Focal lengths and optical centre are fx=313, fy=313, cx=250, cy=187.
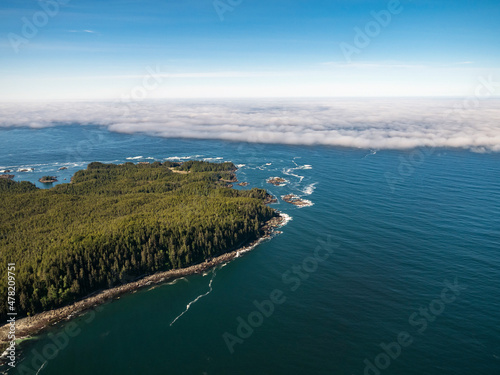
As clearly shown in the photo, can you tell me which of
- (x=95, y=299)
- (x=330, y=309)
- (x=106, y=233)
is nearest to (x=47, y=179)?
(x=106, y=233)

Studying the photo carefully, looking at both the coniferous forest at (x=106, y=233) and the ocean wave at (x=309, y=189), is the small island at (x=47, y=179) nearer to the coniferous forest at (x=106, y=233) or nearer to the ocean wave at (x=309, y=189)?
the coniferous forest at (x=106, y=233)

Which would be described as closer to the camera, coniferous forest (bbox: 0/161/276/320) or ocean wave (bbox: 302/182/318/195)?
coniferous forest (bbox: 0/161/276/320)

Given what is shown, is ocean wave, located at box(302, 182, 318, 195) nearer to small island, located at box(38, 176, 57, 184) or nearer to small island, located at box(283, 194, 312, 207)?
small island, located at box(283, 194, 312, 207)

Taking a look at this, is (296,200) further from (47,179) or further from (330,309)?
(47,179)

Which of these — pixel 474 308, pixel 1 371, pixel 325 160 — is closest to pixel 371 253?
pixel 474 308

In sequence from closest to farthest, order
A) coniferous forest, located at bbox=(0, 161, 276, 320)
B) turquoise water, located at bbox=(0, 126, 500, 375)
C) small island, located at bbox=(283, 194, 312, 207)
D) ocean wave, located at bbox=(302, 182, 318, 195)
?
turquoise water, located at bbox=(0, 126, 500, 375)
coniferous forest, located at bbox=(0, 161, 276, 320)
small island, located at bbox=(283, 194, 312, 207)
ocean wave, located at bbox=(302, 182, 318, 195)

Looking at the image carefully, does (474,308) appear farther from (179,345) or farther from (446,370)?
(179,345)

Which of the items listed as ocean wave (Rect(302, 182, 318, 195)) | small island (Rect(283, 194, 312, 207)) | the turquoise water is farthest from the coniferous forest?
ocean wave (Rect(302, 182, 318, 195))
